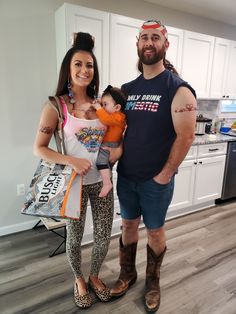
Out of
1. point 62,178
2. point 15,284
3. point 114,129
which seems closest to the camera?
point 62,178

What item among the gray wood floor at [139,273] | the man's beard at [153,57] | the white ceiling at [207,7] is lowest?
the gray wood floor at [139,273]

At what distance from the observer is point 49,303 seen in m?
1.64

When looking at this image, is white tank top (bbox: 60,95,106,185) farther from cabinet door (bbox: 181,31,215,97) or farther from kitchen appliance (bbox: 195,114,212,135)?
kitchen appliance (bbox: 195,114,212,135)

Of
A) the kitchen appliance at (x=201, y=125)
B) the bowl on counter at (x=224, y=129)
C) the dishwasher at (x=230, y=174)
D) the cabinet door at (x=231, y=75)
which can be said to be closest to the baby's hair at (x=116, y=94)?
the kitchen appliance at (x=201, y=125)

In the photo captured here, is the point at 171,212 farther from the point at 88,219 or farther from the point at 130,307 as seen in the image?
the point at 130,307

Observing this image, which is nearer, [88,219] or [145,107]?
[145,107]

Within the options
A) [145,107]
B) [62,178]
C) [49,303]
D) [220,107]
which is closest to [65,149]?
[62,178]

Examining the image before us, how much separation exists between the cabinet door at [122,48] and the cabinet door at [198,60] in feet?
2.48

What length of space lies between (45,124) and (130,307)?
4.20 ft

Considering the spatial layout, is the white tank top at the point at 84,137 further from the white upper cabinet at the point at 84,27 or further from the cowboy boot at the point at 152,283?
the white upper cabinet at the point at 84,27

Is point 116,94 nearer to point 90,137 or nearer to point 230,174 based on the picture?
point 90,137

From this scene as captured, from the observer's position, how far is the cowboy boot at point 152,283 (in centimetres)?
159

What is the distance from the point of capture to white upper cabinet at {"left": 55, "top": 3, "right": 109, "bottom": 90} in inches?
79.5

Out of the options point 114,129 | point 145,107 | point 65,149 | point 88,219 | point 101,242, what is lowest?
point 88,219
